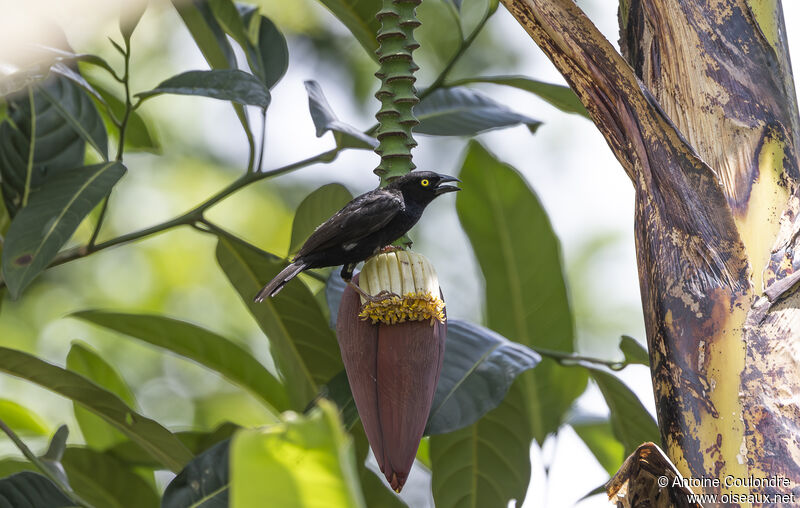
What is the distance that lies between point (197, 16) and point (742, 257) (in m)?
0.95

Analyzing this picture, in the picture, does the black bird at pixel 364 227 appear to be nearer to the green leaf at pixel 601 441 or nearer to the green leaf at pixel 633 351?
the green leaf at pixel 633 351

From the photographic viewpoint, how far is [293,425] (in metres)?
0.38

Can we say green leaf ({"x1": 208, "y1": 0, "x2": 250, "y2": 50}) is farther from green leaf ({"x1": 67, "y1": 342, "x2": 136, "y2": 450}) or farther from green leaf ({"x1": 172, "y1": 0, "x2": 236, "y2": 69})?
green leaf ({"x1": 67, "y1": 342, "x2": 136, "y2": 450})

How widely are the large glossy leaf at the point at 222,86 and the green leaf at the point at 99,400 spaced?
15.8 inches

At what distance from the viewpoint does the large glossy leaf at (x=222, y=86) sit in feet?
3.72

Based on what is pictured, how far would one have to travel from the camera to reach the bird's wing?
848 millimetres

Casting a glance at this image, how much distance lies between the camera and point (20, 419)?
64.1 inches

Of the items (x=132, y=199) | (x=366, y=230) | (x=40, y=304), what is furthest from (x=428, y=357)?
(x=132, y=199)

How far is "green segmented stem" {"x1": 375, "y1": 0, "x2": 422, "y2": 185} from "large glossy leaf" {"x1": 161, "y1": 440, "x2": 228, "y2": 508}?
37 centimetres

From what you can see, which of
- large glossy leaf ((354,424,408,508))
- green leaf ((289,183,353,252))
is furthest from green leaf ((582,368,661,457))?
green leaf ((289,183,353,252))

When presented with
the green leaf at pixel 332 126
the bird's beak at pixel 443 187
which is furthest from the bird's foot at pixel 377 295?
the green leaf at pixel 332 126

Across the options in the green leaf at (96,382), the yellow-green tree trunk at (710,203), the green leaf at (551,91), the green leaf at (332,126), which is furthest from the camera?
the green leaf at (96,382)

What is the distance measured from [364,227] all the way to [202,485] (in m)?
0.34

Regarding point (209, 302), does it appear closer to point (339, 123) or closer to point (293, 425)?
point (339, 123)
